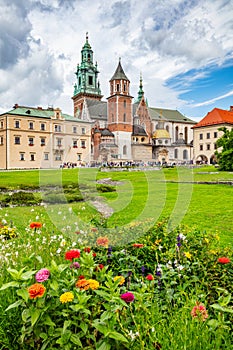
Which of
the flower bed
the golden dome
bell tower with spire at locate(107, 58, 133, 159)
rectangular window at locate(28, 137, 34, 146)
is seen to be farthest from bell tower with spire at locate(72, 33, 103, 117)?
the flower bed

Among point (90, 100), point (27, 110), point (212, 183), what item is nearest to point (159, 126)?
point (90, 100)

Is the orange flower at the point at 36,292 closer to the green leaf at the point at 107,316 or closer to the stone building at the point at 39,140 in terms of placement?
the green leaf at the point at 107,316

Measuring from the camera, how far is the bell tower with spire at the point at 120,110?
60894 millimetres

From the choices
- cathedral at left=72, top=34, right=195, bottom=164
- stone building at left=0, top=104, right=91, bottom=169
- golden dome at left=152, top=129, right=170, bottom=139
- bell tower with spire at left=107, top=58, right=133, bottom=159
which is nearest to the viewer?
stone building at left=0, top=104, right=91, bottom=169

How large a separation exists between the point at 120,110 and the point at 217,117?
62.6 feet

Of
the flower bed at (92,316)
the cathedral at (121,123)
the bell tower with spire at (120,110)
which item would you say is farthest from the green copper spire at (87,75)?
the flower bed at (92,316)

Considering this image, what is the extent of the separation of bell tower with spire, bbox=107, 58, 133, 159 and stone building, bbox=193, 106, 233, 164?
13.4 metres

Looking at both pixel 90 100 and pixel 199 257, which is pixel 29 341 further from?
pixel 90 100

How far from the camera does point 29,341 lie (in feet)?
7.09

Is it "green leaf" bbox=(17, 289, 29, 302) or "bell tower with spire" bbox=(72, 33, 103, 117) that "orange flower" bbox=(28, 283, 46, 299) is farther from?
"bell tower with spire" bbox=(72, 33, 103, 117)

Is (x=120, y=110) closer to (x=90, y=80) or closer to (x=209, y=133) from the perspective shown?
(x=90, y=80)

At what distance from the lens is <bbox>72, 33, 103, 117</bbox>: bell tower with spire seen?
Result: 73.2 m

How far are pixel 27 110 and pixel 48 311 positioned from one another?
52033 millimetres

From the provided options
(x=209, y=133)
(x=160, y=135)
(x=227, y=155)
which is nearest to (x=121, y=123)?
(x=160, y=135)
